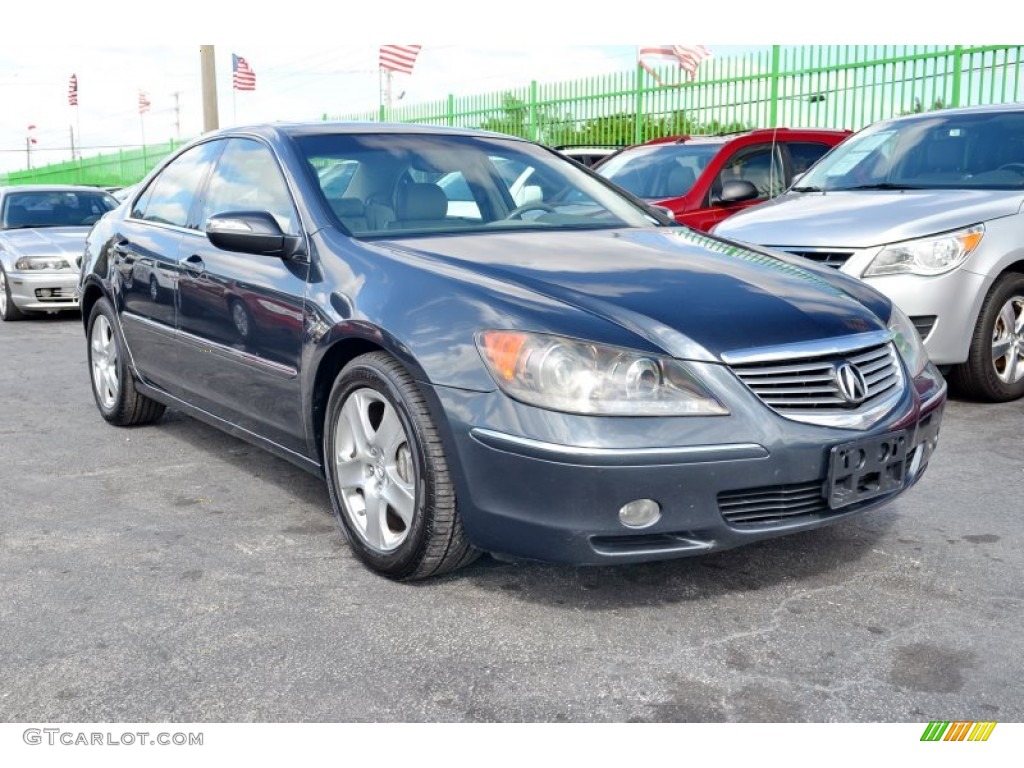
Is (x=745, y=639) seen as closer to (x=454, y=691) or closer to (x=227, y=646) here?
(x=454, y=691)

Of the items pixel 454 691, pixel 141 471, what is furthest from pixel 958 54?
pixel 454 691

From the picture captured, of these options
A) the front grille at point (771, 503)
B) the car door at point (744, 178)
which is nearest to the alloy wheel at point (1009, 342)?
the car door at point (744, 178)

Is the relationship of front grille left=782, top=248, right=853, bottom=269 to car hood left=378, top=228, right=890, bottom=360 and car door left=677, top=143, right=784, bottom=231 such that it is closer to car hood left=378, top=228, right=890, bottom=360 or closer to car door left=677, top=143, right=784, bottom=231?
car hood left=378, top=228, right=890, bottom=360

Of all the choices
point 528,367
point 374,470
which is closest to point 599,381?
point 528,367

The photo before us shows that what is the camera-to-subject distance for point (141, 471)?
4957 millimetres

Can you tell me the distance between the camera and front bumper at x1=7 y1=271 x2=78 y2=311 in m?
10.6

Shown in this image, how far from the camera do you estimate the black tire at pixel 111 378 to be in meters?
5.57

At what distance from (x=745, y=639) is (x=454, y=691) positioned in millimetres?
825

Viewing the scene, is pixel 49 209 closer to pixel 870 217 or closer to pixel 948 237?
pixel 870 217

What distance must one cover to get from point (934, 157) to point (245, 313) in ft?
14.9

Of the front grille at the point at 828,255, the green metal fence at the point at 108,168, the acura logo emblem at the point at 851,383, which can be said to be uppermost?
the green metal fence at the point at 108,168

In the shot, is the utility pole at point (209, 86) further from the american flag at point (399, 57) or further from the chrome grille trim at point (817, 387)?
the chrome grille trim at point (817, 387)

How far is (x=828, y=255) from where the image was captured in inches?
233
